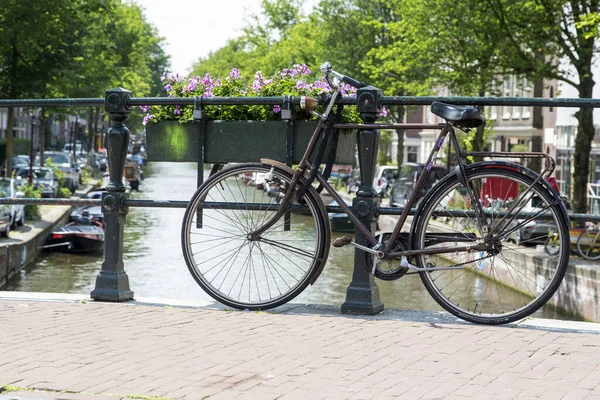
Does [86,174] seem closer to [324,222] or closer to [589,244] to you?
[589,244]

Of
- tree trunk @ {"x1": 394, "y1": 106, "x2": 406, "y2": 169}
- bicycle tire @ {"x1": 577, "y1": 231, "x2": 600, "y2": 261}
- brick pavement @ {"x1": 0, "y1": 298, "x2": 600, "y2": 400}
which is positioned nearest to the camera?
brick pavement @ {"x1": 0, "y1": 298, "x2": 600, "y2": 400}

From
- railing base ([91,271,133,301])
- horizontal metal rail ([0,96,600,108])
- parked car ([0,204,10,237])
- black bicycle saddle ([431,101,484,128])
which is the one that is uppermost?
horizontal metal rail ([0,96,600,108])

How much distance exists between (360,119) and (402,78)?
33004 millimetres

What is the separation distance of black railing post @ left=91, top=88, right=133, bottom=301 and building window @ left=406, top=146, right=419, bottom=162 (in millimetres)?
84578

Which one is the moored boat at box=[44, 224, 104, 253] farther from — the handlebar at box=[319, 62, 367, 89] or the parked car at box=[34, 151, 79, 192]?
the handlebar at box=[319, 62, 367, 89]

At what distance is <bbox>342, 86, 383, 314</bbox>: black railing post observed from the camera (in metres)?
6.12

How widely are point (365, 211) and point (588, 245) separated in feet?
59.2

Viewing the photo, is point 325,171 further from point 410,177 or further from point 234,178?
point 410,177

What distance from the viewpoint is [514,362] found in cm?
482

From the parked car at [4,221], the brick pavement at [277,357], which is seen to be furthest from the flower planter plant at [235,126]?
the parked car at [4,221]

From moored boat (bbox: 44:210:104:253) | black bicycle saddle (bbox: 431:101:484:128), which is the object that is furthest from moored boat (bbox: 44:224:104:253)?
black bicycle saddle (bbox: 431:101:484:128)

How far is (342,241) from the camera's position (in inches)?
240

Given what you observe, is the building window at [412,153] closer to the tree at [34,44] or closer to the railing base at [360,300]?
the tree at [34,44]

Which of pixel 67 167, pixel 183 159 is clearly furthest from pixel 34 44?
pixel 183 159
